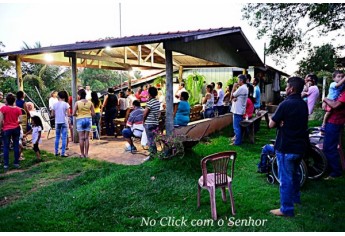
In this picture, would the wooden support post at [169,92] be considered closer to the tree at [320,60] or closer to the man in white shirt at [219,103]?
the man in white shirt at [219,103]

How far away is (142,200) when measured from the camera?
4.45 meters

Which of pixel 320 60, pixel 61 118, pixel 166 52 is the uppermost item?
pixel 320 60

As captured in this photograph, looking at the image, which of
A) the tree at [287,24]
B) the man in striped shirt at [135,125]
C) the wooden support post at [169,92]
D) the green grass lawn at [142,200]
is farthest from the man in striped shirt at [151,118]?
the tree at [287,24]

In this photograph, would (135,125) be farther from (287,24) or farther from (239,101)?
(287,24)

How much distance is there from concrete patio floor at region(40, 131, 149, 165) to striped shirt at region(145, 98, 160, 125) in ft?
3.05

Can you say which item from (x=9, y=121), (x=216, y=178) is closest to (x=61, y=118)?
(x=9, y=121)

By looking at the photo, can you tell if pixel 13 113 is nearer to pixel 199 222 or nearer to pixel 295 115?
pixel 199 222

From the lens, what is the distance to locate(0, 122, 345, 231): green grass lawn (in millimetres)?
3686

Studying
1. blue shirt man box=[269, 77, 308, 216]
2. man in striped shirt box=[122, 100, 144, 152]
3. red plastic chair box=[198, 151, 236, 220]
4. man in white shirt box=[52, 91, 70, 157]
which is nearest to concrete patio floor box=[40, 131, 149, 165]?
man in white shirt box=[52, 91, 70, 157]

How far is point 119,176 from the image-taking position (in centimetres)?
524

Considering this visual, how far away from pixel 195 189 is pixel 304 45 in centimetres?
1329

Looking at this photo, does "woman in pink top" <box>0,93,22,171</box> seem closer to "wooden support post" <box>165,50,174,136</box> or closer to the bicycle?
"wooden support post" <box>165,50,174,136</box>

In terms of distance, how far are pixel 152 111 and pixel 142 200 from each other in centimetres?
234

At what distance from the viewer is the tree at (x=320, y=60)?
14.2 meters
